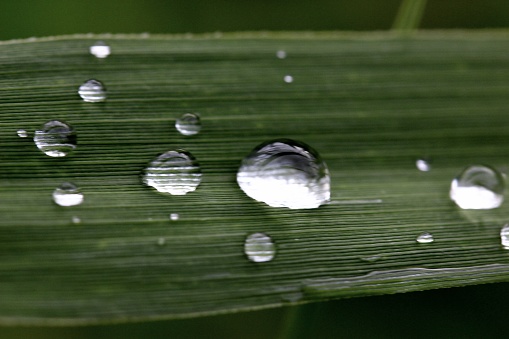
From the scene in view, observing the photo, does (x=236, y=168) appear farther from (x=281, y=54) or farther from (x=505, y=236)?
(x=505, y=236)

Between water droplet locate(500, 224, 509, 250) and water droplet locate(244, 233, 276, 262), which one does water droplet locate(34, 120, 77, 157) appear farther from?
water droplet locate(500, 224, 509, 250)

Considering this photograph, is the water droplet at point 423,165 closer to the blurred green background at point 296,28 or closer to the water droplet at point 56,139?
the blurred green background at point 296,28

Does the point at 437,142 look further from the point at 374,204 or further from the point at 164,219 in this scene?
the point at 164,219

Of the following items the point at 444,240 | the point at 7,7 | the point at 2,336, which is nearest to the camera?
Answer: the point at 444,240

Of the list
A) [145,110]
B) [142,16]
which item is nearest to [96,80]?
[145,110]

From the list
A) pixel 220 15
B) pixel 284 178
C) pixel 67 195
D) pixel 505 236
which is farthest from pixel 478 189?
pixel 220 15

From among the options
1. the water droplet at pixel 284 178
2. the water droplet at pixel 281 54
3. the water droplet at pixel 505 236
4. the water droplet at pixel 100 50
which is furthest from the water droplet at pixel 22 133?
the water droplet at pixel 505 236

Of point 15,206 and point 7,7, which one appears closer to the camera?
point 15,206
